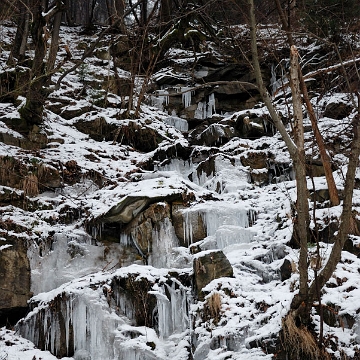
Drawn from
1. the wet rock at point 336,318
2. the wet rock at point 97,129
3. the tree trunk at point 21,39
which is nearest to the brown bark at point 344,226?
the wet rock at point 336,318

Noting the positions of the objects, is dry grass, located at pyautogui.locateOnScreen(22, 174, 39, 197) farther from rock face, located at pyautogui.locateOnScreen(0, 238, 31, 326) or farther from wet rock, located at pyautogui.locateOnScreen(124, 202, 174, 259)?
wet rock, located at pyautogui.locateOnScreen(124, 202, 174, 259)

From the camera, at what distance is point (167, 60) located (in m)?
14.1

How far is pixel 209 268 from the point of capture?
18.6 feet

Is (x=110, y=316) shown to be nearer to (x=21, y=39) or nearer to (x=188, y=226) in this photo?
(x=188, y=226)

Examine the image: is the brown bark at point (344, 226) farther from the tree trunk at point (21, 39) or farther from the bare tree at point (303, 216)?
the tree trunk at point (21, 39)

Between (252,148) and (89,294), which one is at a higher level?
(252,148)

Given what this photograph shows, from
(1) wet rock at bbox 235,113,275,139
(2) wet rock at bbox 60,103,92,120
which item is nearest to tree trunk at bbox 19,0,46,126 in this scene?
(2) wet rock at bbox 60,103,92,120

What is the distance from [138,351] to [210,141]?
19.0 feet

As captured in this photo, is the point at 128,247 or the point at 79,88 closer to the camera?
the point at 128,247

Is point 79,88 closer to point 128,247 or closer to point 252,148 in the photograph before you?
point 252,148

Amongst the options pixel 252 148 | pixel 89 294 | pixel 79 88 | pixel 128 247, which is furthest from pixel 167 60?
pixel 89 294

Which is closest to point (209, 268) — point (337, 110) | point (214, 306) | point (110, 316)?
point (214, 306)

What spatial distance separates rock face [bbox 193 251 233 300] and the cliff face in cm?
1

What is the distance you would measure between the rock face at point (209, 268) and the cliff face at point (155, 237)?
0.01 m
